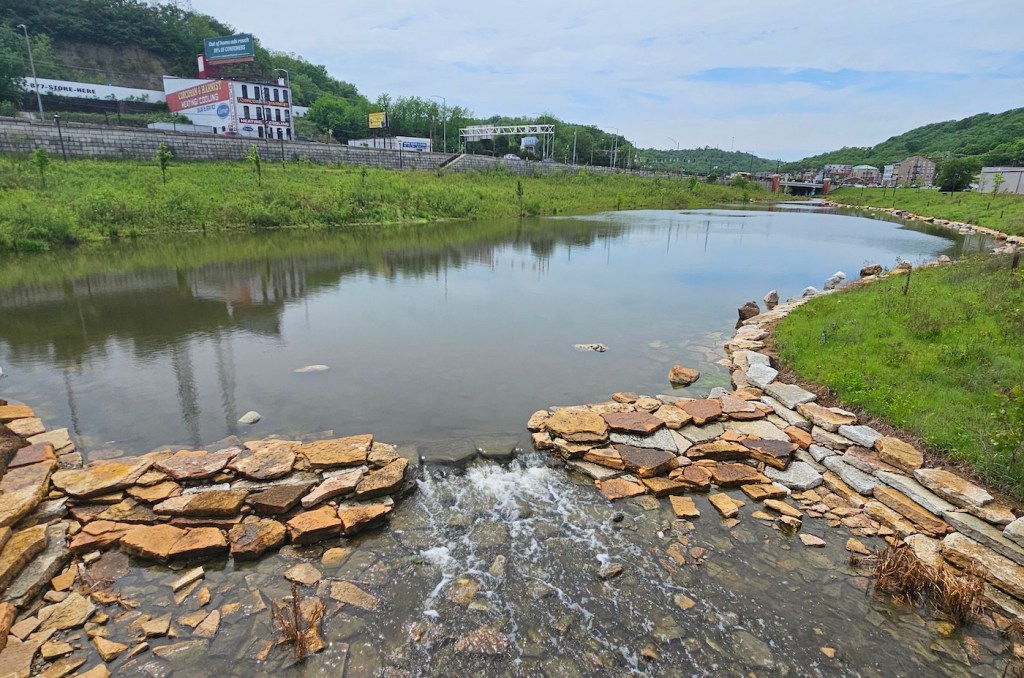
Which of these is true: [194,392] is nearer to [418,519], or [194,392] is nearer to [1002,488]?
[418,519]

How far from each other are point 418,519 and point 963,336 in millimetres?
10779

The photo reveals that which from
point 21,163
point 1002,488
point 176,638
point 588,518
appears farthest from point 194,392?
point 21,163

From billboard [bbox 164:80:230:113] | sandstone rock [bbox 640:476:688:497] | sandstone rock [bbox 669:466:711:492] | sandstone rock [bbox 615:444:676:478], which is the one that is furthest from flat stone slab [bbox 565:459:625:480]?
billboard [bbox 164:80:230:113]

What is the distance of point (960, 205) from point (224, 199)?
67.2 metres

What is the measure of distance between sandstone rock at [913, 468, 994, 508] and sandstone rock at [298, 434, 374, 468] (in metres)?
7.82

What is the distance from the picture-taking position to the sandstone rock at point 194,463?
23.9ft

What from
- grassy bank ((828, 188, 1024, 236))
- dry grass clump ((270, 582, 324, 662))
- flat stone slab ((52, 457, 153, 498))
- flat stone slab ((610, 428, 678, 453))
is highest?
grassy bank ((828, 188, 1024, 236))

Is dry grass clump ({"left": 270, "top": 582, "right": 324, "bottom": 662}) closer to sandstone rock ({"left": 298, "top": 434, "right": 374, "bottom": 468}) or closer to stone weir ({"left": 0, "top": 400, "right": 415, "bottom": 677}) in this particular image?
stone weir ({"left": 0, "top": 400, "right": 415, "bottom": 677})

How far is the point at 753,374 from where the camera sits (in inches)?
439

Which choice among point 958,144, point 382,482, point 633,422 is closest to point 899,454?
point 633,422

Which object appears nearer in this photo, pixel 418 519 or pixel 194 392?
pixel 418 519

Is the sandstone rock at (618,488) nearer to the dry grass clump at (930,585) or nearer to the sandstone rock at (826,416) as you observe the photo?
the dry grass clump at (930,585)

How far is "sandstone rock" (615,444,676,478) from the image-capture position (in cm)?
800

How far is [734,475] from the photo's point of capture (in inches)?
315
